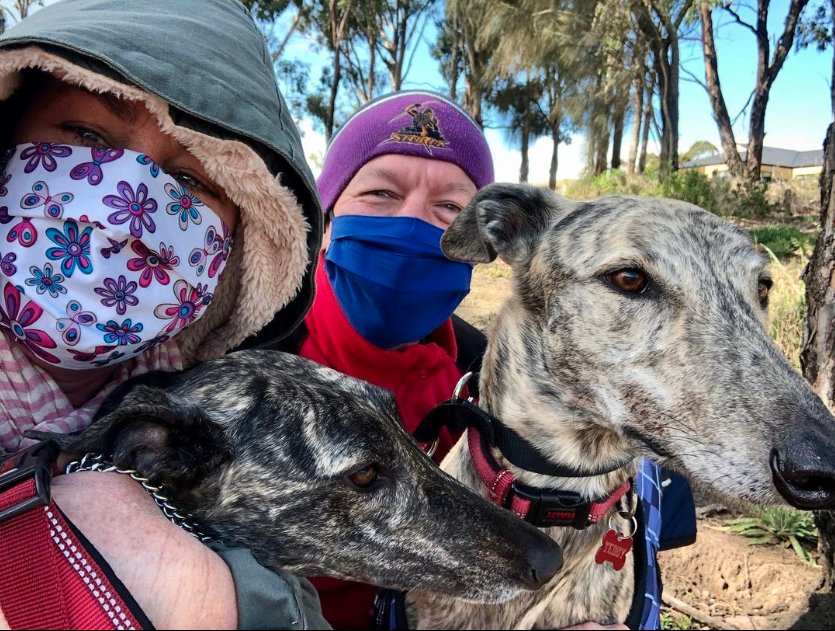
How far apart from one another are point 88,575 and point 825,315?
12.0 feet

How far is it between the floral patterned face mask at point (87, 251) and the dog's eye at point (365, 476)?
798 mm

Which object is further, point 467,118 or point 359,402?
point 467,118

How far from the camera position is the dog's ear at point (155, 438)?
147cm

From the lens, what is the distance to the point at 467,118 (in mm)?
3125

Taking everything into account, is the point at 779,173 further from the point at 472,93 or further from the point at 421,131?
the point at 421,131

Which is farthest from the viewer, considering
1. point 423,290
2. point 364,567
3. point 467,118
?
point 467,118

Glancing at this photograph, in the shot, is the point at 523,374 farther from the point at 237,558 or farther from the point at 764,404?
the point at 237,558

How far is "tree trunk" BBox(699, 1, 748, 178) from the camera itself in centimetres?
1441

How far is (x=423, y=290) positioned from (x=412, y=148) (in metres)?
0.74

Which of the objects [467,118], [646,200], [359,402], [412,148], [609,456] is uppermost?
[467,118]

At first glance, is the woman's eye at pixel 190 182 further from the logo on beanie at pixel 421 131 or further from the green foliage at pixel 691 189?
the green foliage at pixel 691 189

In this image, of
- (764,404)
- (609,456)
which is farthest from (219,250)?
(764,404)

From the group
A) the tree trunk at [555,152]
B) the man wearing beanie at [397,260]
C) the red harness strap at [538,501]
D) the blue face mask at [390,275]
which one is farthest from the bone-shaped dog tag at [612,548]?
the tree trunk at [555,152]

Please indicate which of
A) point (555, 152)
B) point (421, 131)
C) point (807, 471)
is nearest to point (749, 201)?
point (421, 131)
